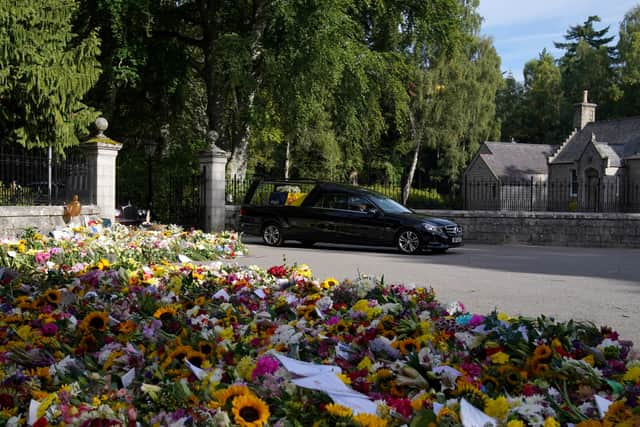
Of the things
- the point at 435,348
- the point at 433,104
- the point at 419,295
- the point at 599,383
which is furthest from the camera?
the point at 433,104

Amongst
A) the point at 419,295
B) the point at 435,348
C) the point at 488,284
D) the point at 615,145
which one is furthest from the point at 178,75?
the point at 615,145

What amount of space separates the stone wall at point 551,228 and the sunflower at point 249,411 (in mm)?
17543

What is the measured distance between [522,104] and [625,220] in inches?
2112

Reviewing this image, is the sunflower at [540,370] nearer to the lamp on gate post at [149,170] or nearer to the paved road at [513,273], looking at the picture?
the paved road at [513,273]

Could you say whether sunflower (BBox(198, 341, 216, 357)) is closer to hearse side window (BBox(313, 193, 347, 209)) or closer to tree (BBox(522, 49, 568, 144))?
hearse side window (BBox(313, 193, 347, 209))

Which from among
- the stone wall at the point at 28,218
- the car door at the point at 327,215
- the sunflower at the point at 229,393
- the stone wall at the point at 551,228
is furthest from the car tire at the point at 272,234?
the sunflower at the point at 229,393

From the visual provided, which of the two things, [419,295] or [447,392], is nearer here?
[447,392]

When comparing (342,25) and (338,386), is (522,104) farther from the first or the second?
(338,386)

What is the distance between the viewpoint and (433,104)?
145 ft

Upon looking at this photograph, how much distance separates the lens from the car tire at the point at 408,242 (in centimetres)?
1488

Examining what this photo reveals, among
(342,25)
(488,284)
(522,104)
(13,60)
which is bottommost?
(488,284)

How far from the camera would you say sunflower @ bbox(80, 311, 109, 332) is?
3.29 metres

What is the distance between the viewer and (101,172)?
48.4 ft

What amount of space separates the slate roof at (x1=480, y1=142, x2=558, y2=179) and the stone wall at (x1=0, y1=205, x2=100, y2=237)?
134 feet
